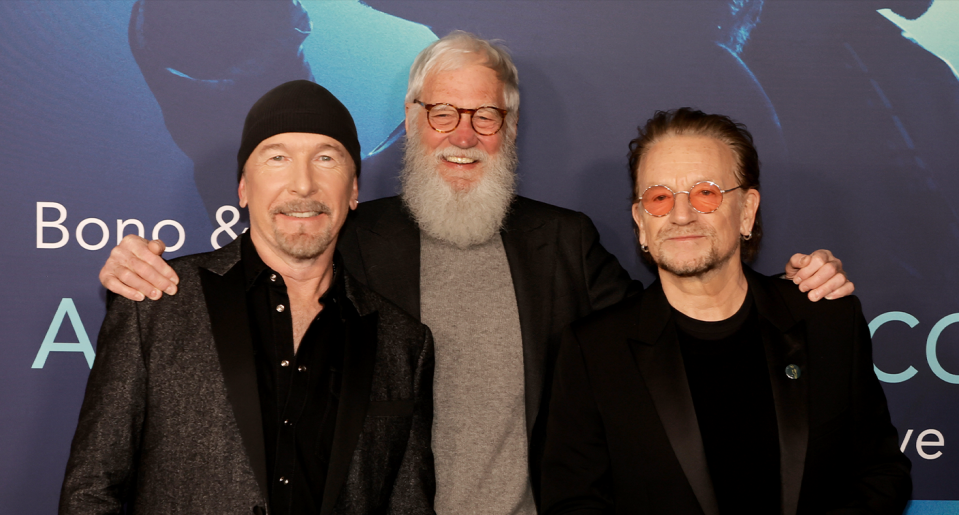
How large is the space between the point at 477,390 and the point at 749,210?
1.14 m

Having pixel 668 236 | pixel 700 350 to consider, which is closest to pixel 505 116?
pixel 668 236

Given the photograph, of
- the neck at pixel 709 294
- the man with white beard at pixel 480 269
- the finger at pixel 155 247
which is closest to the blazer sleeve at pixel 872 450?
the man with white beard at pixel 480 269

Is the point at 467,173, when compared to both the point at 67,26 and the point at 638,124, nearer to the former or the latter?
the point at 638,124

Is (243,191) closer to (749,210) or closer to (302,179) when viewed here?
(302,179)

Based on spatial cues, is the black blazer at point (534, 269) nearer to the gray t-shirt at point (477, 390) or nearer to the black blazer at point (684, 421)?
the gray t-shirt at point (477, 390)

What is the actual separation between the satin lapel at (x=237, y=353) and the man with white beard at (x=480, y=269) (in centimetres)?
65

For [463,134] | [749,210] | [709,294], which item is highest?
[463,134]

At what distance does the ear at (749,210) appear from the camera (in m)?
2.35

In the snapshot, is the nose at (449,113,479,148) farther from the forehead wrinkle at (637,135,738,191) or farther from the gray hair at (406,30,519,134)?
the forehead wrinkle at (637,135,738,191)

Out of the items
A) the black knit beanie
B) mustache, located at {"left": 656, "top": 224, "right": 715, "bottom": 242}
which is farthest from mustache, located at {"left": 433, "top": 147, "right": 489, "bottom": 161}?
mustache, located at {"left": 656, "top": 224, "right": 715, "bottom": 242}

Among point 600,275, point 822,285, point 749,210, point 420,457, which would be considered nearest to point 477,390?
point 420,457

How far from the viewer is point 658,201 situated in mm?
2234

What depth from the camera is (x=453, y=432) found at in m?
2.53

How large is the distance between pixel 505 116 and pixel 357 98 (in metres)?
0.80
